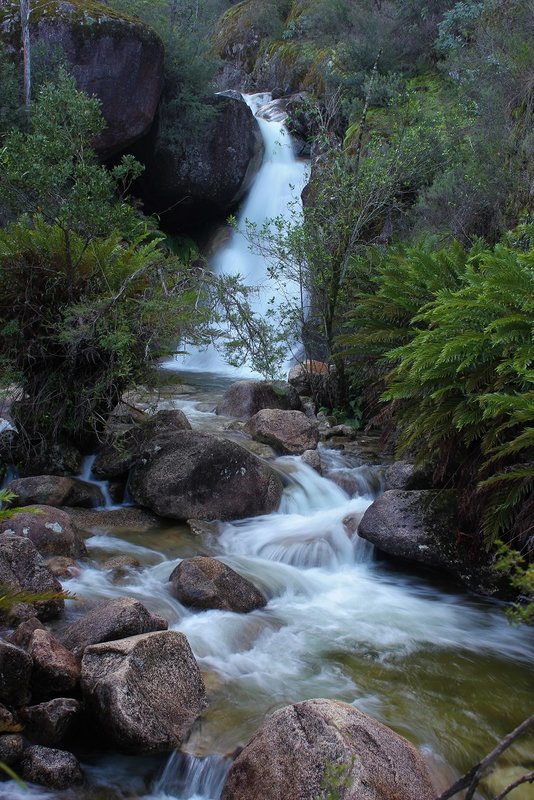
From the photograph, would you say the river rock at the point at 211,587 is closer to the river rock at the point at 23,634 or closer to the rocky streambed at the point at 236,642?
the rocky streambed at the point at 236,642

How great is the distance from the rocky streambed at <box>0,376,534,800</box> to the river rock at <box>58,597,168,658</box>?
0.01 metres

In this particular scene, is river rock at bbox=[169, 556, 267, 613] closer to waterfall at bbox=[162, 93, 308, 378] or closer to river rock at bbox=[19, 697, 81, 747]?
river rock at bbox=[19, 697, 81, 747]

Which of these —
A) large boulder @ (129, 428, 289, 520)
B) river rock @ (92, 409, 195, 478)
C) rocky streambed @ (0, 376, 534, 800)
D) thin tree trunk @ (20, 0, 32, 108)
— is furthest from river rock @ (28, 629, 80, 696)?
thin tree trunk @ (20, 0, 32, 108)

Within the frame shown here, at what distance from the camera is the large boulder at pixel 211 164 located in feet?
59.9

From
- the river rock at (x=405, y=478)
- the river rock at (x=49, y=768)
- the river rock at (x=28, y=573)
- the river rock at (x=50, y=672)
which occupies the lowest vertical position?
the river rock at (x=49, y=768)

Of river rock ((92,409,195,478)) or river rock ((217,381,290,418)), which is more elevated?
river rock ((217,381,290,418))

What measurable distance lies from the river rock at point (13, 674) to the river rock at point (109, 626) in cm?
43

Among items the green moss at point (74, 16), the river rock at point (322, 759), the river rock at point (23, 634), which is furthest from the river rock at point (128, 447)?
the green moss at point (74, 16)

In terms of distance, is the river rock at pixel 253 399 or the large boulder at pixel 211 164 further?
the large boulder at pixel 211 164

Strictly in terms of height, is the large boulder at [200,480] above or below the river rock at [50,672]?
above

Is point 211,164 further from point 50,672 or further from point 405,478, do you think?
point 50,672

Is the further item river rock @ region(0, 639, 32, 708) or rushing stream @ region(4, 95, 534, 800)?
rushing stream @ region(4, 95, 534, 800)

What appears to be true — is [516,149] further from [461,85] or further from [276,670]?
[276,670]

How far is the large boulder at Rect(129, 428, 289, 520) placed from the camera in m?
6.25
